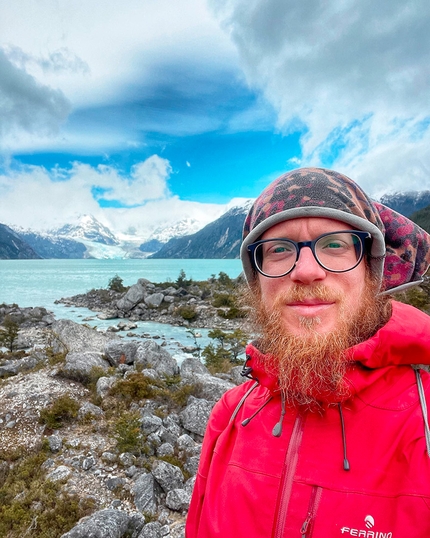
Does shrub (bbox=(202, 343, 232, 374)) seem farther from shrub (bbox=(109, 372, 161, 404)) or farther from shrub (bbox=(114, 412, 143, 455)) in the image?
shrub (bbox=(114, 412, 143, 455))

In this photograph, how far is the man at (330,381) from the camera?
3.29 feet

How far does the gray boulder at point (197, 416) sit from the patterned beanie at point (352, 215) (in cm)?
578

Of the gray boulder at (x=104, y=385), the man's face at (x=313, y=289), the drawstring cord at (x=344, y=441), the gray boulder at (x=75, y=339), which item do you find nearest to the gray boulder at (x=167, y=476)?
the gray boulder at (x=104, y=385)

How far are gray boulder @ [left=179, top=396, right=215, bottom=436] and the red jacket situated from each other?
530cm

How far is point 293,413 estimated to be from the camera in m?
1.22

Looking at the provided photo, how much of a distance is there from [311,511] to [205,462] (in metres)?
→ 0.60

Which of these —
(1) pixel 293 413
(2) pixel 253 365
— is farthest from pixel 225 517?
(2) pixel 253 365

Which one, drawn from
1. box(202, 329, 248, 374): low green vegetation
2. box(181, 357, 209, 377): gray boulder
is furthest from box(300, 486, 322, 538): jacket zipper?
box(181, 357, 209, 377): gray boulder

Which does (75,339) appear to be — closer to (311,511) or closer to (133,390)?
(133,390)

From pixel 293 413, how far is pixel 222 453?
1.44 feet

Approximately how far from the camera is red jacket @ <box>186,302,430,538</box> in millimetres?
964

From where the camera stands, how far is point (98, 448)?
5387mm

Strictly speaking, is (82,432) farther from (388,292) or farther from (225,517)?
(388,292)

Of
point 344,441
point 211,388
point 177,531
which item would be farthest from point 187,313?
point 344,441
